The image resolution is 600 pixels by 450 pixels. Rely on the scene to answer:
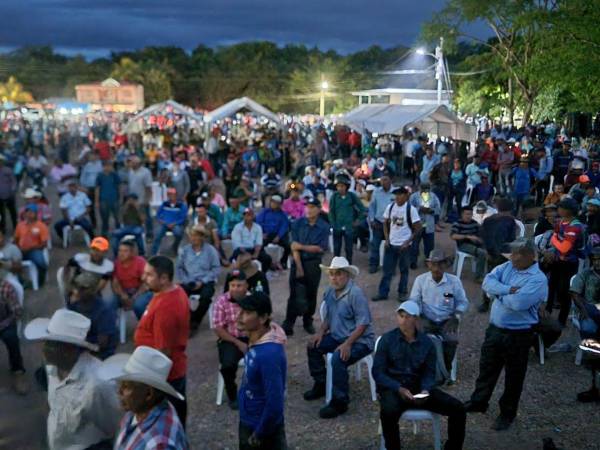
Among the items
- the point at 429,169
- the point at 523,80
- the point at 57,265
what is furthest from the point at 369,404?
the point at 523,80

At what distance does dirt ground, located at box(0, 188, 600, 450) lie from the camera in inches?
188

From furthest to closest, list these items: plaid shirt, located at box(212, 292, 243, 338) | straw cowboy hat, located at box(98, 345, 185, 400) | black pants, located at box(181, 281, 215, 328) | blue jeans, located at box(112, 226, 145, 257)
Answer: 1. blue jeans, located at box(112, 226, 145, 257)
2. black pants, located at box(181, 281, 215, 328)
3. plaid shirt, located at box(212, 292, 243, 338)
4. straw cowboy hat, located at box(98, 345, 185, 400)

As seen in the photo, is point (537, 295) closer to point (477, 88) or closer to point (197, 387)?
point (197, 387)

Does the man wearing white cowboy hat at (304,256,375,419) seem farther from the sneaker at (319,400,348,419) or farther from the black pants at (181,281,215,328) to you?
the black pants at (181,281,215,328)

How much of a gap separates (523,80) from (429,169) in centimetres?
1429

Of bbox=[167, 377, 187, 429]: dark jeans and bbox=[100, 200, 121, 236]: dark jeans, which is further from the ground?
bbox=[100, 200, 121, 236]: dark jeans

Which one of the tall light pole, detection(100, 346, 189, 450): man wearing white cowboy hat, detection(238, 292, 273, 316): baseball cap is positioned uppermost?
the tall light pole

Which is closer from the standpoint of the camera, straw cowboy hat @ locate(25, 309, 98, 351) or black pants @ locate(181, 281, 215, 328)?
straw cowboy hat @ locate(25, 309, 98, 351)

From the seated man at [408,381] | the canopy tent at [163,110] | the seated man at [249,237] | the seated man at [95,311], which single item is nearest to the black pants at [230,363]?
the seated man at [95,311]

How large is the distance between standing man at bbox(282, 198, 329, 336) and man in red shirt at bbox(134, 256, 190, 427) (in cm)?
298

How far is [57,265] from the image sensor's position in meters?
10.0

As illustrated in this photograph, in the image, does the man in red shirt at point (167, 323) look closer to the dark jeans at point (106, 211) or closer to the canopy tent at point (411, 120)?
the dark jeans at point (106, 211)

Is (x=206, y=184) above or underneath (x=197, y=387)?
above

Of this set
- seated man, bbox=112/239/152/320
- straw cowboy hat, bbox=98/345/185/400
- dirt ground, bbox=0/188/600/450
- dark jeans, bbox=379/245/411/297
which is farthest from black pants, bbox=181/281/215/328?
straw cowboy hat, bbox=98/345/185/400
